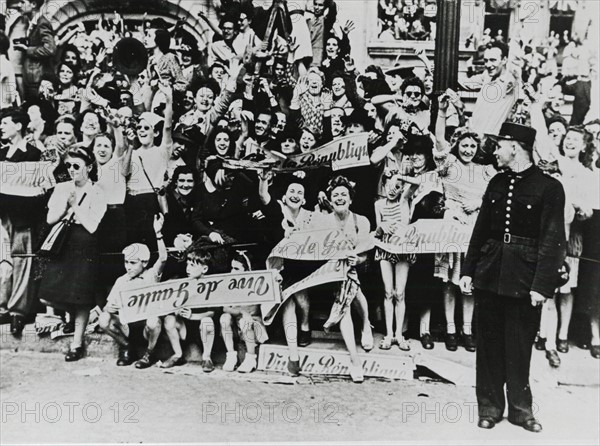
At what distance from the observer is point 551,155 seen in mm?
4105

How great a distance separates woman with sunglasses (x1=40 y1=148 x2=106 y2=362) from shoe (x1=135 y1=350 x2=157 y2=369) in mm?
441

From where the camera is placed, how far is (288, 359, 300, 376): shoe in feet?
13.4

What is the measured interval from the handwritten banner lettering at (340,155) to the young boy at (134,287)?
1092mm

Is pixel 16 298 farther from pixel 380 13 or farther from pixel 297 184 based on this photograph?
pixel 380 13

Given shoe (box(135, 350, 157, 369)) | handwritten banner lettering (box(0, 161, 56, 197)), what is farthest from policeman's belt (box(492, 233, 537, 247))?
handwritten banner lettering (box(0, 161, 56, 197))

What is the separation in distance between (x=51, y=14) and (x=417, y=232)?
9.89ft

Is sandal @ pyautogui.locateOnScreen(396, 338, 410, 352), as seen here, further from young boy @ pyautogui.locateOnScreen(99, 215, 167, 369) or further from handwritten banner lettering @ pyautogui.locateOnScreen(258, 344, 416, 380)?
young boy @ pyautogui.locateOnScreen(99, 215, 167, 369)

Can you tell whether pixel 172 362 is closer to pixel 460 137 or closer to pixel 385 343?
pixel 385 343

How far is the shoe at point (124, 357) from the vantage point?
4176 millimetres

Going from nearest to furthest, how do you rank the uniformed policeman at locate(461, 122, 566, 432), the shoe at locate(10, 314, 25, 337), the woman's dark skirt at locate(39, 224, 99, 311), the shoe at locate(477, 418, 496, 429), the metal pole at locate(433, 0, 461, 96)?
the uniformed policeman at locate(461, 122, 566, 432)
the shoe at locate(477, 418, 496, 429)
the metal pole at locate(433, 0, 461, 96)
the woman's dark skirt at locate(39, 224, 99, 311)
the shoe at locate(10, 314, 25, 337)

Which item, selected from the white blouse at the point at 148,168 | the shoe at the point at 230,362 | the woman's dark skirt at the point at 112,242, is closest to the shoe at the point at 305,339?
the shoe at the point at 230,362

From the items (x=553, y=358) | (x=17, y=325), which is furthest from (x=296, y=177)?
(x=17, y=325)

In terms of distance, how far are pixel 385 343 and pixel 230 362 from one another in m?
1.07

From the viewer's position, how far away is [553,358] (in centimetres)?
409
